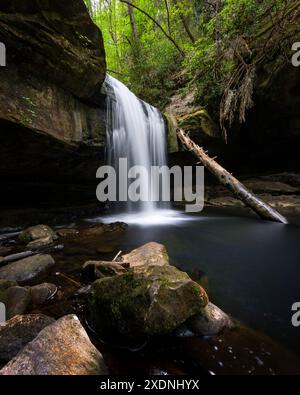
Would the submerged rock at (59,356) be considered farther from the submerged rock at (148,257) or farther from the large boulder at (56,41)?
the large boulder at (56,41)

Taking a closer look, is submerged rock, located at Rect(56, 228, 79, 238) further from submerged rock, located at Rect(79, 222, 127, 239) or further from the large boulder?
the large boulder

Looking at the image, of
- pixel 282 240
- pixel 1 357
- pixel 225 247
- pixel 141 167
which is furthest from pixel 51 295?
pixel 141 167

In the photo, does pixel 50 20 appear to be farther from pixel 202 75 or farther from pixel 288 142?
pixel 288 142

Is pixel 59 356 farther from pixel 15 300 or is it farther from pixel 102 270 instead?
pixel 102 270

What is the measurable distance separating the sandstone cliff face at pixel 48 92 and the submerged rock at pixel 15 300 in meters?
3.46

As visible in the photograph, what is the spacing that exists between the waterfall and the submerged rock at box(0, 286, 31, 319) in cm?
554

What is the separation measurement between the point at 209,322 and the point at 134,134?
24.9 feet

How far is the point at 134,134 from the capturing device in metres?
9.05

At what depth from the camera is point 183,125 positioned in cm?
1002

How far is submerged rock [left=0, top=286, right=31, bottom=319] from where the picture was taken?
264cm

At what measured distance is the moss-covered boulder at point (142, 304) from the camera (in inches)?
85.8

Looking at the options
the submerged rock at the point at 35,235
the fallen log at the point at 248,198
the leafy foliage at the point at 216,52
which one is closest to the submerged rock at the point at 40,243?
the submerged rock at the point at 35,235

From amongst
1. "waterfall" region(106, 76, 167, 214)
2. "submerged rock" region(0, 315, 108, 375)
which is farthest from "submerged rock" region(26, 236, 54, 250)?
"submerged rock" region(0, 315, 108, 375)

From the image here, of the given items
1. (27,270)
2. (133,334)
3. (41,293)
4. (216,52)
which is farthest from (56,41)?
(216,52)
